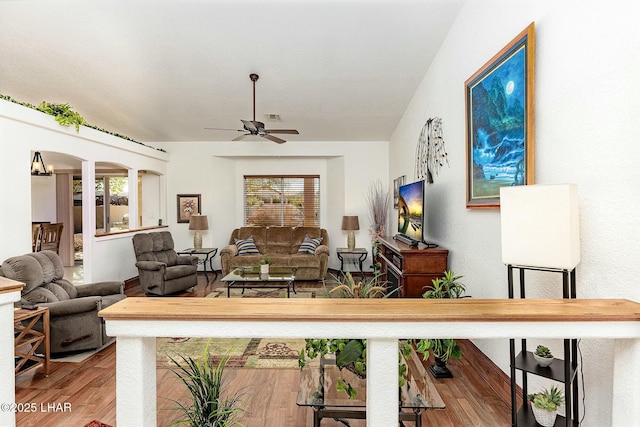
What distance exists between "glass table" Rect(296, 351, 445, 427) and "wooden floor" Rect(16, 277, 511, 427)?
39 centimetres

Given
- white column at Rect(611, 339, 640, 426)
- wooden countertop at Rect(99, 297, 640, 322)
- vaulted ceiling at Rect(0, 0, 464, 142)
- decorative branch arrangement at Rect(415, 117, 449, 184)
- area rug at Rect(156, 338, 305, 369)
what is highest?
vaulted ceiling at Rect(0, 0, 464, 142)

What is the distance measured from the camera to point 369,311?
46.8 inches

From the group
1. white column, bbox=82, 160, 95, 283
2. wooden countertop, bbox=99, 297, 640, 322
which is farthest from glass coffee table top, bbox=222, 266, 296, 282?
wooden countertop, bbox=99, 297, 640, 322

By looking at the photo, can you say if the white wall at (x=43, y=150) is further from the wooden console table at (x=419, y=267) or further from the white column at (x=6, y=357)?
the wooden console table at (x=419, y=267)

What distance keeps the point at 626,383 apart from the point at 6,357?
2.44m

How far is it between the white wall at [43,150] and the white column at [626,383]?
474cm

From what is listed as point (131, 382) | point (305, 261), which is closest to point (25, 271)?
point (131, 382)

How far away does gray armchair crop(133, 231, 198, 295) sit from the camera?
5070mm

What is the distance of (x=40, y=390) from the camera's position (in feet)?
8.55

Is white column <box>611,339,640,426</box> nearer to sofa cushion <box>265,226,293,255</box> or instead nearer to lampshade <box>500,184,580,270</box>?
lampshade <box>500,184,580,270</box>

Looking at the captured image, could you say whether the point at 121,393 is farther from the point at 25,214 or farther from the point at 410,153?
the point at 410,153

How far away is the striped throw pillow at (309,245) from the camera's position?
6.68 meters

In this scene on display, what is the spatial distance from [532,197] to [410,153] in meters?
3.67

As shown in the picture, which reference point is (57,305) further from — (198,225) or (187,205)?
(187,205)
